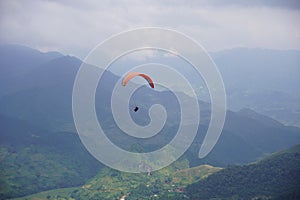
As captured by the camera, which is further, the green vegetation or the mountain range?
the mountain range

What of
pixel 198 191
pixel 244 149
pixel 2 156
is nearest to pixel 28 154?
pixel 2 156

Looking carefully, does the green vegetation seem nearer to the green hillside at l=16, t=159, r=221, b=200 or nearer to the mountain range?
the mountain range

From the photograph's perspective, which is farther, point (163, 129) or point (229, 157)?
point (163, 129)

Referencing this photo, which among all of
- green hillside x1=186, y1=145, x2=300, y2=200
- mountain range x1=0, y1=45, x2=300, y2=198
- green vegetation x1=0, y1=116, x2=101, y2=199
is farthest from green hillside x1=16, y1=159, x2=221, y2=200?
mountain range x1=0, y1=45, x2=300, y2=198

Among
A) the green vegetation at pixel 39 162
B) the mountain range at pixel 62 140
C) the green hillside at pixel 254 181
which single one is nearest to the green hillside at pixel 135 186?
the green hillside at pixel 254 181

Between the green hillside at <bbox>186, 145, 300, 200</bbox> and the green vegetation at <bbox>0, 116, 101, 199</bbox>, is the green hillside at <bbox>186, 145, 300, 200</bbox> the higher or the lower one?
the lower one

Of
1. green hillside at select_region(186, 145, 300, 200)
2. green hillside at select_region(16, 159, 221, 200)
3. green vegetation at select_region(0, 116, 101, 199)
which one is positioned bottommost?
green hillside at select_region(186, 145, 300, 200)

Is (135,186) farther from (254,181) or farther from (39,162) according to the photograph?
(39,162)

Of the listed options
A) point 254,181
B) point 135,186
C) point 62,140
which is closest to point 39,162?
point 62,140

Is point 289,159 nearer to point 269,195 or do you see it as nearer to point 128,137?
point 269,195
